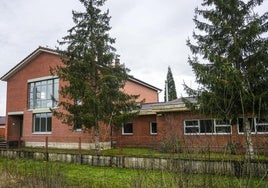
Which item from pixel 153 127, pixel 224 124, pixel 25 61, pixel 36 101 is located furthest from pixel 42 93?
pixel 224 124

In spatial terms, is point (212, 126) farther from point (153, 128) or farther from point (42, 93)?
point (42, 93)

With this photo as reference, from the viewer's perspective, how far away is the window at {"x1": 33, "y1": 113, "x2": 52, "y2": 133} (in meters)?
27.1

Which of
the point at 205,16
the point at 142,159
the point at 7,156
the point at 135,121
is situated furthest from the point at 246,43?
the point at 7,156

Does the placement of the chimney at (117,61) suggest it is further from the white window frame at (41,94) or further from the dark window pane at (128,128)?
the white window frame at (41,94)

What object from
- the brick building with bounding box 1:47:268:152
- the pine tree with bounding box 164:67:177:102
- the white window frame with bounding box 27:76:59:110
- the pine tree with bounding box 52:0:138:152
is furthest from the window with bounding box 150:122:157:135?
the pine tree with bounding box 164:67:177:102

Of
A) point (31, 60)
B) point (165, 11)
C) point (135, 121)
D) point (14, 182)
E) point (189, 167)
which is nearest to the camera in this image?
point (189, 167)

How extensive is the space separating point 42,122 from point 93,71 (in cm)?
1154

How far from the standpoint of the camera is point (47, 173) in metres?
6.75

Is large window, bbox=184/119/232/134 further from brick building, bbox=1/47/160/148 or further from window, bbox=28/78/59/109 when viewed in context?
window, bbox=28/78/59/109

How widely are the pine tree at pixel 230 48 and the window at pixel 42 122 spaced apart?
16.9 m

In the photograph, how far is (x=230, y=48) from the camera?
14.1 m

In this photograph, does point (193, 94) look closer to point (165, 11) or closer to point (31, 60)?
point (165, 11)

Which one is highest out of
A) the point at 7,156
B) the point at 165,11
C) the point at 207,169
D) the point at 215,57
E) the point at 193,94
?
the point at 165,11

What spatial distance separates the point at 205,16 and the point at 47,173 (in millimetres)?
11206
